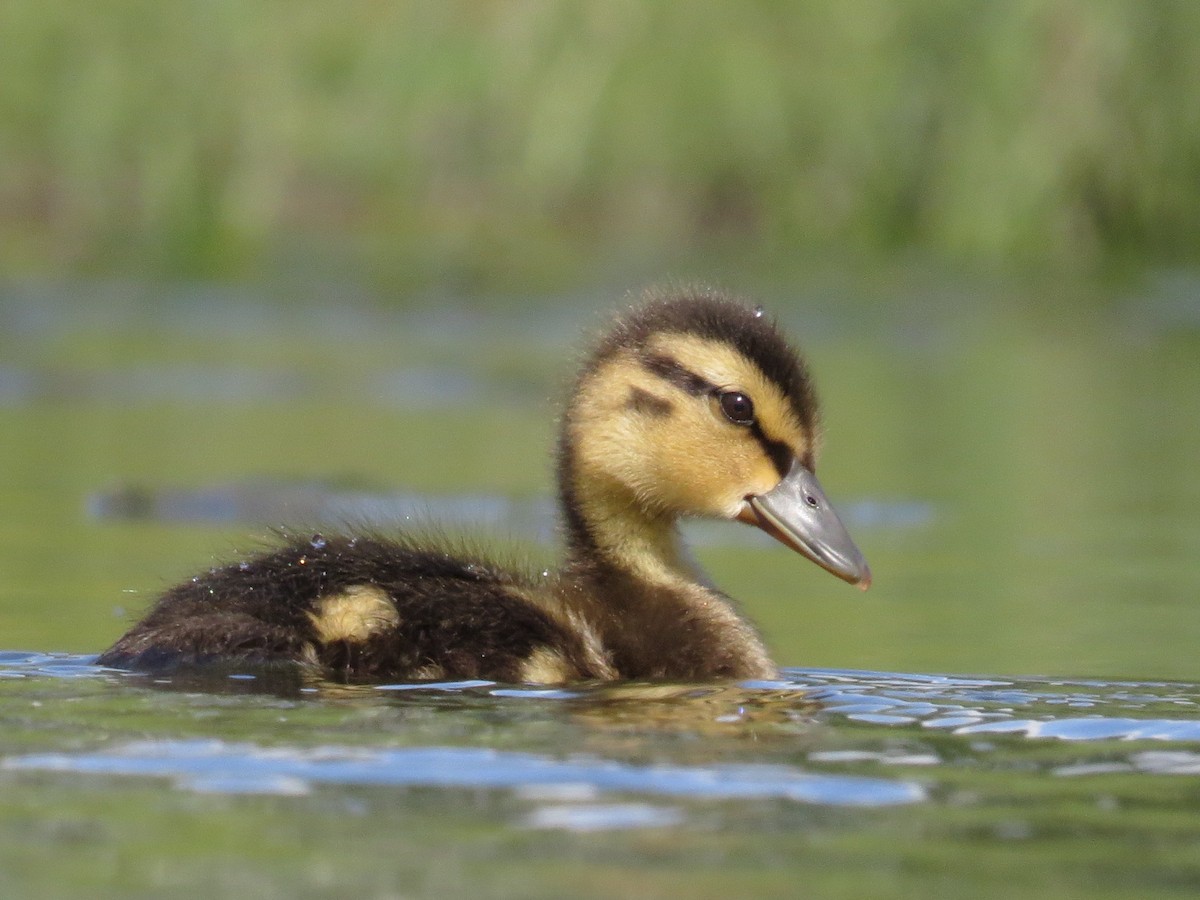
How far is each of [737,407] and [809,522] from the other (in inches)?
11.0

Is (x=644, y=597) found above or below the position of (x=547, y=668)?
above

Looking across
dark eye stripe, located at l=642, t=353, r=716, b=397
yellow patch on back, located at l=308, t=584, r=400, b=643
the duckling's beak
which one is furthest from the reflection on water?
dark eye stripe, located at l=642, t=353, r=716, b=397

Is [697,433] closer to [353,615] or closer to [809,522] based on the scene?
[809,522]

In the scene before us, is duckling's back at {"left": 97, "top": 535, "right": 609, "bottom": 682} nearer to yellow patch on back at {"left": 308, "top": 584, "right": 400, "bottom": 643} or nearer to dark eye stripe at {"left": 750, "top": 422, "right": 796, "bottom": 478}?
yellow patch on back at {"left": 308, "top": 584, "right": 400, "bottom": 643}

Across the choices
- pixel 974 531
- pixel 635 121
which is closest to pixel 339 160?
pixel 635 121

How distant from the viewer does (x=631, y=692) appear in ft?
14.8

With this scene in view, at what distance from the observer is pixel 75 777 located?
356 cm

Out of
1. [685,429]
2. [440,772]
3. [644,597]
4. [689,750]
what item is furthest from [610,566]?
[440,772]

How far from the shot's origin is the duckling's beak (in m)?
5.15

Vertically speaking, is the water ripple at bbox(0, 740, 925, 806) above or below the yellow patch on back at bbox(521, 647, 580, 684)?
below

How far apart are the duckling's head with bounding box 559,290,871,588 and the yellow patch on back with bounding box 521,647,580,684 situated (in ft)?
2.20

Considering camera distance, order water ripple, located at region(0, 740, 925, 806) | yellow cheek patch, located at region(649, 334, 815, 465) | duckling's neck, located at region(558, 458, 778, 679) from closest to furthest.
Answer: water ripple, located at region(0, 740, 925, 806) < duckling's neck, located at region(558, 458, 778, 679) < yellow cheek patch, located at region(649, 334, 815, 465)

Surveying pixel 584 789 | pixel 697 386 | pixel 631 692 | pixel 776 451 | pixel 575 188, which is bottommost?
pixel 584 789

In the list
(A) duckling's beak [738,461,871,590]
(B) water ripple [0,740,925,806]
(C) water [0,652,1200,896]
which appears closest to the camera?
(C) water [0,652,1200,896]
